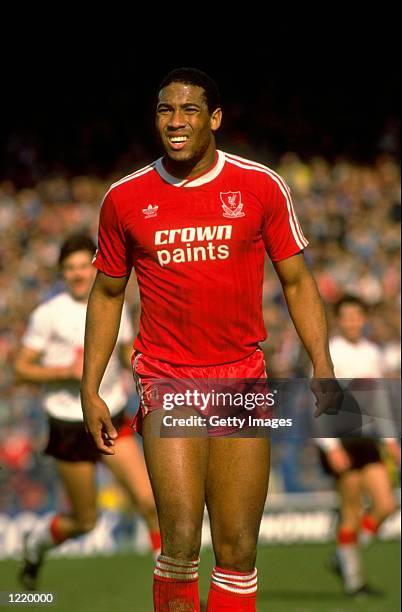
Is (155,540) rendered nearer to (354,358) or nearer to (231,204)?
(354,358)

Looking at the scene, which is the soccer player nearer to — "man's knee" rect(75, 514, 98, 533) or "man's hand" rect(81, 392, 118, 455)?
"man's hand" rect(81, 392, 118, 455)

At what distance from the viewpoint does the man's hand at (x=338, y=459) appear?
33.9 feet

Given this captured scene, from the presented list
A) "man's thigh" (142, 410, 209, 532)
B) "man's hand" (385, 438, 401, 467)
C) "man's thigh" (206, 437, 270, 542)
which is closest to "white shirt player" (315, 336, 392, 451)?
"man's hand" (385, 438, 401, 467)

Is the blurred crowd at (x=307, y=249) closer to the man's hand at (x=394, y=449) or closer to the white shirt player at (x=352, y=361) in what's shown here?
the man's hand at (x=394, y=449)

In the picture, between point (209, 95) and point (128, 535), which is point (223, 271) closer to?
point (209, 95)

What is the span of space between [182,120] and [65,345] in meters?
3.74

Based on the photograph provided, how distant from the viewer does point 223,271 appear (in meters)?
5.48

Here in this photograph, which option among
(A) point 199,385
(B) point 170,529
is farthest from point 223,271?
(B) point 170,529

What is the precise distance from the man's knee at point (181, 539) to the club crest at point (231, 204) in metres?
1.27

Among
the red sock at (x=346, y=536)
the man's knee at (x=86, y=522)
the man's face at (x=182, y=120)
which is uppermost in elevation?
the man's face at (x=182, y=120)

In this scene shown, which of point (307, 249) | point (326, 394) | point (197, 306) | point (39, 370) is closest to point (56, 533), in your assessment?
point (39, 370)

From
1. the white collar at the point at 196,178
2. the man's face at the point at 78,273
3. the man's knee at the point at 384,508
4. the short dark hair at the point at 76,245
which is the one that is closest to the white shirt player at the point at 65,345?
the man's face at the point at 78,273

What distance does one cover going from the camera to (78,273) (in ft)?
28.3

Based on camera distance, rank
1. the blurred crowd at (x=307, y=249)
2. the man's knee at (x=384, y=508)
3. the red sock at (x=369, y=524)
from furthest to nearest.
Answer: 1. the blurred crowd at (x=307, y=249)
2. the red sock at (x=369, y=524)
3. the man's knee at (x=384, y=508)
